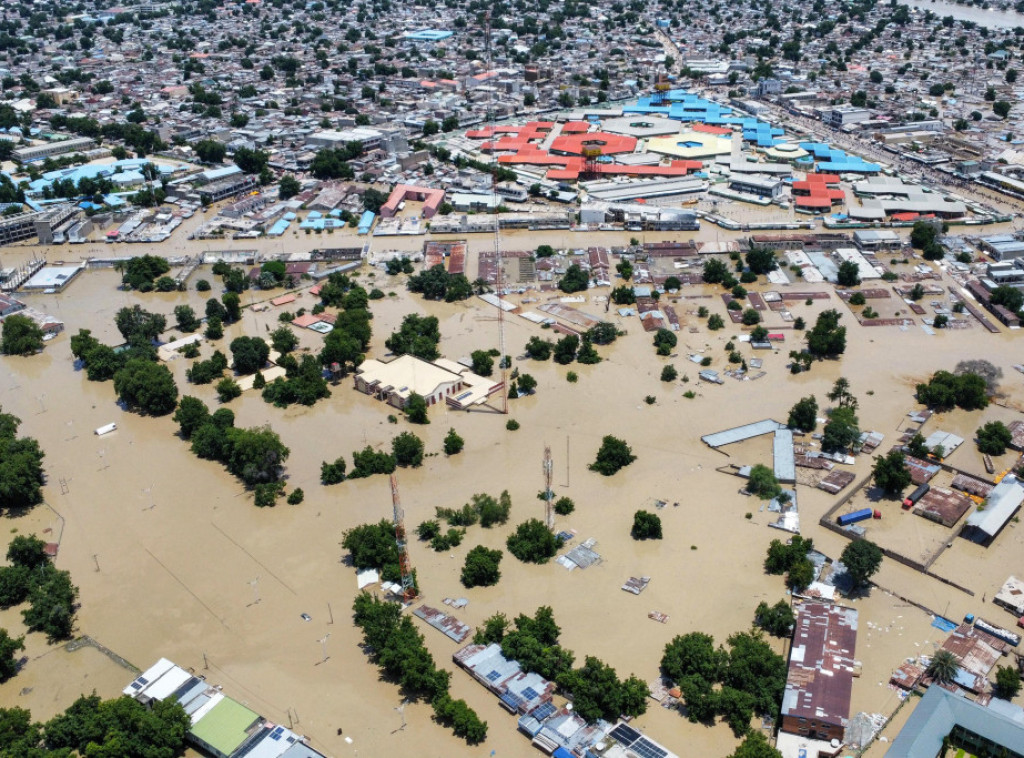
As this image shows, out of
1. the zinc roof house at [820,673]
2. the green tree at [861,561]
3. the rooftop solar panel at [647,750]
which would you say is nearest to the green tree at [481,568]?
the rooftop solar panel at [647,750]

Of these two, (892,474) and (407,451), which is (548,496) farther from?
(892,474)

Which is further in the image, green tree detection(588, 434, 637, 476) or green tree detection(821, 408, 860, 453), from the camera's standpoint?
green tree detection(821, 408, 860, 453)

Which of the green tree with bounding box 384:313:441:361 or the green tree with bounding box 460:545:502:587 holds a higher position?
the green tree with bounding box 460:545:502:587

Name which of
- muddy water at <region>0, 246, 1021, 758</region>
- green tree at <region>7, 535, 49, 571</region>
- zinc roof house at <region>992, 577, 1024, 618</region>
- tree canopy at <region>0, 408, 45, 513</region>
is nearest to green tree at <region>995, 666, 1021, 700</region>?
muddy water at <region>0, 246, 1021, 758</region>

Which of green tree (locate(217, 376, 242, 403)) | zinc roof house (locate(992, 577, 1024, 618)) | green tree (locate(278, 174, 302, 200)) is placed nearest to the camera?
zinc roof house (locate(992, 577, 1024, 618))

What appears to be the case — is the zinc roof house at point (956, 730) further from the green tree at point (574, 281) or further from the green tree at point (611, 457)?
the green tree at point (574, 281)

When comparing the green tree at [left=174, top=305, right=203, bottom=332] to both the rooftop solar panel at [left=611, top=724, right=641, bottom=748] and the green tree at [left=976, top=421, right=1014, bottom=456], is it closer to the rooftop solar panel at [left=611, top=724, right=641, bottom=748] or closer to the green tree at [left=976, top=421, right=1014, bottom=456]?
the rooftop solar panel at [left=611, top=724, right=641, bottom=748]

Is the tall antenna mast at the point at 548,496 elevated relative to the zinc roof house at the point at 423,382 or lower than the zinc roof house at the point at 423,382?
elevated

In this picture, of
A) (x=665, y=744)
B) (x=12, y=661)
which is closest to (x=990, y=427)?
(x=665, y=744)
